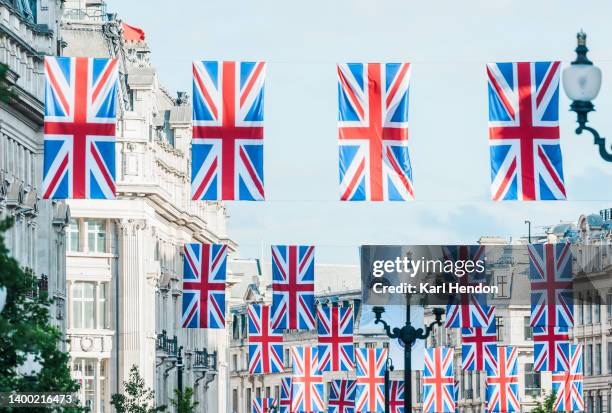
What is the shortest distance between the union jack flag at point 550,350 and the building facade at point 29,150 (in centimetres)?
2093

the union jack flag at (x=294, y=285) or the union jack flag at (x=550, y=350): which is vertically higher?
the union jack flag at (x=294, y=285)

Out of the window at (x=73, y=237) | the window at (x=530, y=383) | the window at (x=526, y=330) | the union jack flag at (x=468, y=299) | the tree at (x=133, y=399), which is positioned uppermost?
the window at (x=73, y=237)

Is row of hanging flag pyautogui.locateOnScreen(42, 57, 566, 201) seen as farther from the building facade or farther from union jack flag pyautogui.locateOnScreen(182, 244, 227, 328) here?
union jack flag pyautogui.locateOnScreen(182, 244, 227, 328)

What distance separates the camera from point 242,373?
19662 cm

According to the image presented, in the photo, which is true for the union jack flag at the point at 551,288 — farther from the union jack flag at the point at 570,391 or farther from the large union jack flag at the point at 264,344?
the union jack flag at the point at 570,391

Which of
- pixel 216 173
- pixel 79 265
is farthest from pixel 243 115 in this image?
pixel 79 265

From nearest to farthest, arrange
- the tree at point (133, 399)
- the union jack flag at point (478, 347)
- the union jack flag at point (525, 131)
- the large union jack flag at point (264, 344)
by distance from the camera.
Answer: the union jack flag at point (525, 131), the tree at point (133, 399), the union jack flag at point (478, 347), the large union jack flag at point (264, 344)

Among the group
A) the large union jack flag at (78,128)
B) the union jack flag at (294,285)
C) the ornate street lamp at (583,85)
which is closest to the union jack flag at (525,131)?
the large union jack flag at (78,128)

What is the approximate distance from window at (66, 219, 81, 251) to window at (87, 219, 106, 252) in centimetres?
77

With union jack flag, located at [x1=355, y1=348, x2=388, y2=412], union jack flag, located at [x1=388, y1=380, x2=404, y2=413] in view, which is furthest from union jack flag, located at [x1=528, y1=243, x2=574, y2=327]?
union jack flag, located at [x1=388, y1=380, x2=404, y2=413]

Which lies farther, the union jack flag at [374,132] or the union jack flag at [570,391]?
the union jack flag at [570,391]

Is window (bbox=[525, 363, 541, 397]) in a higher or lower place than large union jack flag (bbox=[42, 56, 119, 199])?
lower

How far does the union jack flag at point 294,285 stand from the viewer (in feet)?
236

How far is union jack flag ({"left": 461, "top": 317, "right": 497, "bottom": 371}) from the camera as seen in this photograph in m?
86.8
